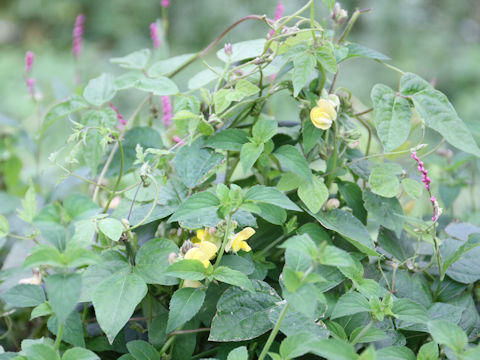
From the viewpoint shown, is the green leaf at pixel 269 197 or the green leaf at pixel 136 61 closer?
the green leaf at pixel 269 197

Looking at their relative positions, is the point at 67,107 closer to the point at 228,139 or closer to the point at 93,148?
the point at 93,148

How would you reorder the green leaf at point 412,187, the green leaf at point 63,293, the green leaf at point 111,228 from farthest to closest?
the green leaf at point 412,187 → the green leaf at point 111,228 → the green leaf at point 63,293

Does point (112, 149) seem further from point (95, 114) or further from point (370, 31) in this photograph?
point (370, 31)

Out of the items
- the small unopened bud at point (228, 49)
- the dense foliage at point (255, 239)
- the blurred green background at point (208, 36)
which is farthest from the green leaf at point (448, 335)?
the blurred green background at point (208, 36)

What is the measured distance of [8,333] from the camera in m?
0.67

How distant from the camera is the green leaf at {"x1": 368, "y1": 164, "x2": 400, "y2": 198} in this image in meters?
0.59

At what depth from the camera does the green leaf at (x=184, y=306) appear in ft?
1.55

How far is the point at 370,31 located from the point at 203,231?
3582mm

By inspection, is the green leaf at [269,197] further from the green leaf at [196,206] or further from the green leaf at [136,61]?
the green leaf at [136,61]

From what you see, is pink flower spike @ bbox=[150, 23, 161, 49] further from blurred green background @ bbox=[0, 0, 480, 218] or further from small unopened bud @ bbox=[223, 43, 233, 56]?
blurred green background @ bbox=[0, 0, 480, 218]

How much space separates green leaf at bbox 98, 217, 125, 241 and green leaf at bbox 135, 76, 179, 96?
0.65 ft

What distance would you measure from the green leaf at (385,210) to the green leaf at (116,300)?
0.30m

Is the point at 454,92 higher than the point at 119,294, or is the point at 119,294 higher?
the point at 119,294

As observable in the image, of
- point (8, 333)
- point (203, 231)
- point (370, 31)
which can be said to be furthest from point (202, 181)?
point (370, 31)
